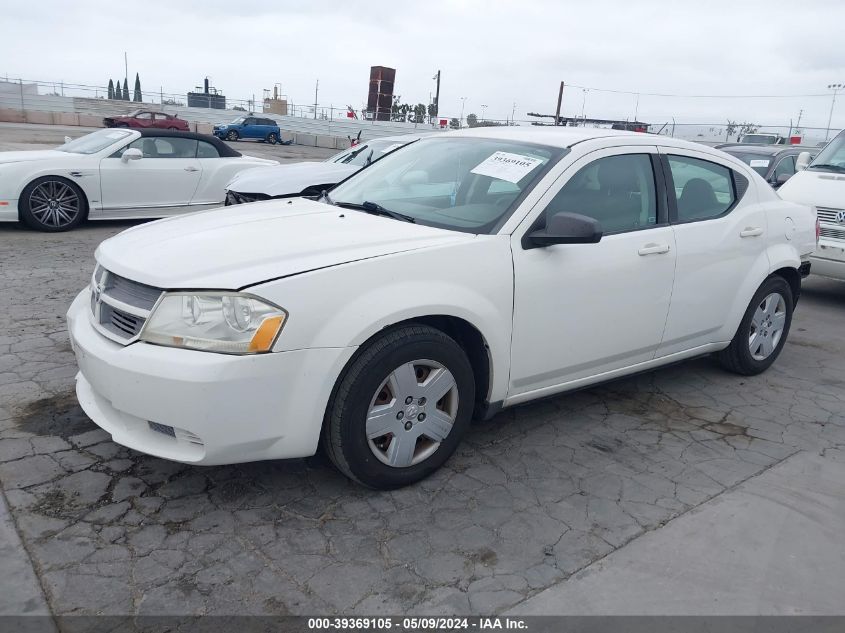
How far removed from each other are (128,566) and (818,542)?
9.29ft

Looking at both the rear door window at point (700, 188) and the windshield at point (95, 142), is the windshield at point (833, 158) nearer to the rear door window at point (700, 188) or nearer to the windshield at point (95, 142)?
the rear door window at point (700, 188)

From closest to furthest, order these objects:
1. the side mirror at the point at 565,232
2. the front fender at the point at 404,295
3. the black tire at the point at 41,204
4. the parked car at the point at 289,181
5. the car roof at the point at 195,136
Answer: the front fender at the point at 404,295 → the side mirror at the point at 565,232 → the parked car at the point at 289,181 → the black tire at the point at 41,204 → the car roof at the point at 195,136

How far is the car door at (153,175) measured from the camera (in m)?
9.48

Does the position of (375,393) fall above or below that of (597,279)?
below

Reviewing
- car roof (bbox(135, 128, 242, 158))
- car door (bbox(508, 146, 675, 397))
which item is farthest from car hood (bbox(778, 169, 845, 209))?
car roof (bbox(135, 128, 242, 158))

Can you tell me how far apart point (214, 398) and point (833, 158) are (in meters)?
7.72

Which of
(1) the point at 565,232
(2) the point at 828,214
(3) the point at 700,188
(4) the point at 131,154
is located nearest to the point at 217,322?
(1) the point at 565,232

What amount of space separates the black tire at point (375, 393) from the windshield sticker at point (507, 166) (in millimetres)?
1039

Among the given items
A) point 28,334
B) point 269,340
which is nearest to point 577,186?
point 269,340

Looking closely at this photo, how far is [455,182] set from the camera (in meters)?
3.93

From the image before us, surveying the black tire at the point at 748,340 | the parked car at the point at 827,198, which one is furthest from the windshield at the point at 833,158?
the black tire at the point at 748,340

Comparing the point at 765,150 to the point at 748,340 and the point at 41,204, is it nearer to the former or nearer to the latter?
the point at 748,340

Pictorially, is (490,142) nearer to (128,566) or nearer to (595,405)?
(595,405)

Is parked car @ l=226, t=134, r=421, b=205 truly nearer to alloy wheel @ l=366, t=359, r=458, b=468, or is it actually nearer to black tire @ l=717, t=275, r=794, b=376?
black tire @ l=717, t=275, r=794, b=376
